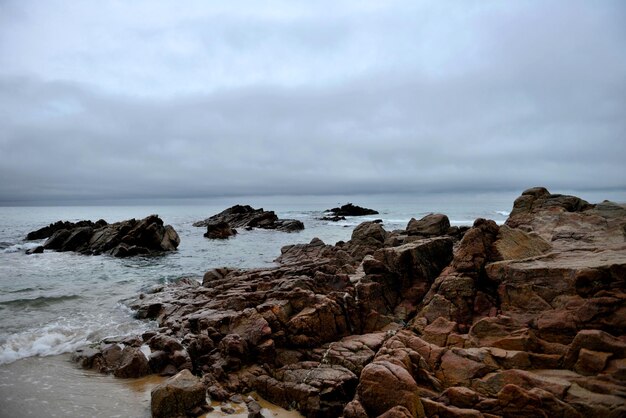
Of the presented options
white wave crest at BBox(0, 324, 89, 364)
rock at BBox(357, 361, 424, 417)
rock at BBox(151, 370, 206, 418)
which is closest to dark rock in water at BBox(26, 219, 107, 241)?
white wave crest at BBox(0, 324, 89, 364)

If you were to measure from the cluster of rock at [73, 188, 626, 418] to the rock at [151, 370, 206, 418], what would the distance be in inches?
3.5

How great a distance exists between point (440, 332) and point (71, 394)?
401 inches

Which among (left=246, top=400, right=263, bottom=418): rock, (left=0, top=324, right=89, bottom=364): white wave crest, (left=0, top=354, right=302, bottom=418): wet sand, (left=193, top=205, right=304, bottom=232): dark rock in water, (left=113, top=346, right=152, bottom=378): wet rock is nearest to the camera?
(left=246, top=400, right=263, bottom=418): rock

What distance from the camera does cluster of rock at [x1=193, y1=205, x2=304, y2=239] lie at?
54.8 metres

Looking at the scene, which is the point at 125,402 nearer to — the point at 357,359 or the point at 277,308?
the point at 277,308

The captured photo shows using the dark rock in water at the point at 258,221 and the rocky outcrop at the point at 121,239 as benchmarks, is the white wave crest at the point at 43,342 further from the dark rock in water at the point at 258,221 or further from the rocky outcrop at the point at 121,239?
the dark rock in water at the point at 258,221

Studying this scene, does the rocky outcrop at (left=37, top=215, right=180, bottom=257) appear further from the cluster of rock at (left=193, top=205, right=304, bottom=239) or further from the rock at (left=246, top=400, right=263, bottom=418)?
the rock at (left=246, top=400, right=263, bottom=418)

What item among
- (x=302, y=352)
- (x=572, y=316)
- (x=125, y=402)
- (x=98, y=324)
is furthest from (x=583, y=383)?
(x=98, y=324)

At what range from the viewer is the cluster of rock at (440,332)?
6.91 metres

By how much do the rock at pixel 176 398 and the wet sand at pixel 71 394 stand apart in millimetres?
425

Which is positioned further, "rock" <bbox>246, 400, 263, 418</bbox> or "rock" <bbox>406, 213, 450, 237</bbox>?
"rock" <bbox>406, 213, 450, 237</bbox>

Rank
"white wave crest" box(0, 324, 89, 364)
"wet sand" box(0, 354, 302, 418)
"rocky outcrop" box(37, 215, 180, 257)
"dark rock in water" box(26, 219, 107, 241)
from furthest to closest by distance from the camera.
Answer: "dark rock in water" box(26, 219, 107, 241) < "rocky outcrop" box(37, 215, 180, 257) < "white wave crest" box(0, 324, 89, 364) < "wet sand" box(0, 354, 302, 418)

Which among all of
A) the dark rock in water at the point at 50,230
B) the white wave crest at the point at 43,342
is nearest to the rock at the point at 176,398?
the white wave crest at the point at 43,342

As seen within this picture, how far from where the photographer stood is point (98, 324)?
50.2 ft
